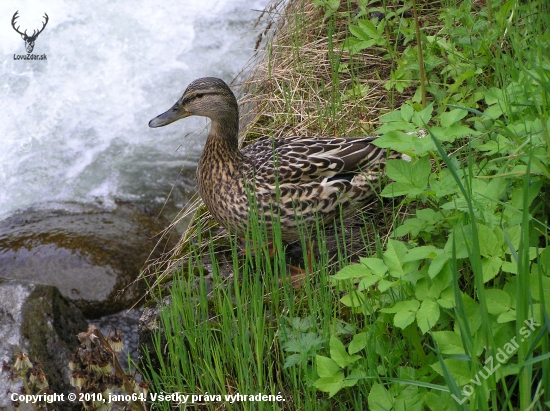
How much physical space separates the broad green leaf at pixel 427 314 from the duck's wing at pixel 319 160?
50.6 inches

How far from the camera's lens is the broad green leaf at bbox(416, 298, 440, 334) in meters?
2.08

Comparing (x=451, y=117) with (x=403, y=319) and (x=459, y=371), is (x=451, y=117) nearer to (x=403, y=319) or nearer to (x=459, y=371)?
(x=403, y=319)

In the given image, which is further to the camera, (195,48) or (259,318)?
(195,48)

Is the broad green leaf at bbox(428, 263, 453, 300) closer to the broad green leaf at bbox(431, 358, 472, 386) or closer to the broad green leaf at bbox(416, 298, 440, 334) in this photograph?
the broad green leaf at bbox(416, 298, 440, 334)

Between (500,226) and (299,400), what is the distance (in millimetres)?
937

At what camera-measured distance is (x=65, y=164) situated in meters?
5.45

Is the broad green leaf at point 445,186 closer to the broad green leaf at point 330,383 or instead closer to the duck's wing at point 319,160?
the broad green leaf at point 330,383

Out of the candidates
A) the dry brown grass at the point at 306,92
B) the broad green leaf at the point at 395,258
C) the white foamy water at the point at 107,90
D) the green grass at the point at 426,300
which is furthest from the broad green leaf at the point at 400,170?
the white foamy water at the point at 107,90

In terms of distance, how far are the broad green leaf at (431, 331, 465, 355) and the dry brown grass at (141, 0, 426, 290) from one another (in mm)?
1389

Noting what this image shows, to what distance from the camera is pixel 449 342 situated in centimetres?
204

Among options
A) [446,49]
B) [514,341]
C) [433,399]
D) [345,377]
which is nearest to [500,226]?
[514,341]

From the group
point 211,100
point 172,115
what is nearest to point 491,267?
point 211,100

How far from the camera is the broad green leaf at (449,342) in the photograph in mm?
2018

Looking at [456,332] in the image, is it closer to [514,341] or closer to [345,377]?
[514,341]
